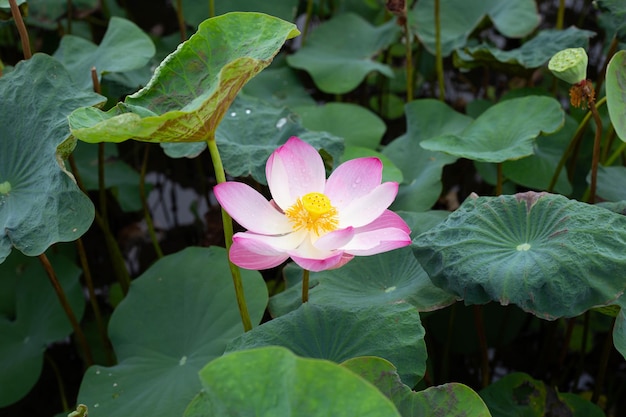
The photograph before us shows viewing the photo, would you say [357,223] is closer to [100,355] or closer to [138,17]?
[100,355]

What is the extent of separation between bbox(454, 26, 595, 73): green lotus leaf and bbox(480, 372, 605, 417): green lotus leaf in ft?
2.25

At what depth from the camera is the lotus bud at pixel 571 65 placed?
1.01 meters

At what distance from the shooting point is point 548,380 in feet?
4.94

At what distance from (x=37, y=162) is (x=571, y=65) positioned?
80cm

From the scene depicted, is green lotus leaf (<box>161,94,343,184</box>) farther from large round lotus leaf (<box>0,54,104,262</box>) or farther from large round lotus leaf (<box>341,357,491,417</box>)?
large round lotus leaf (<box>341,357,491,417</box>)

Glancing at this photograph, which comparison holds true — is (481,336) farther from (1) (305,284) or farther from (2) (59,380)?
(2) (59,380)

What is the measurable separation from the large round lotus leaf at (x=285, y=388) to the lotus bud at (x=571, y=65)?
2.01 ft

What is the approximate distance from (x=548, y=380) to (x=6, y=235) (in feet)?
3.65

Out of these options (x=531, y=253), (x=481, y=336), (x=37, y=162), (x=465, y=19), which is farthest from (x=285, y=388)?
(x=465, y=19)

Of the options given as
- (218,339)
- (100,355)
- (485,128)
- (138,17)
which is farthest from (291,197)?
(138,17)

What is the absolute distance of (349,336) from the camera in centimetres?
91

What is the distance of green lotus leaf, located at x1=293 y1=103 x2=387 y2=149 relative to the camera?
1.62 metres

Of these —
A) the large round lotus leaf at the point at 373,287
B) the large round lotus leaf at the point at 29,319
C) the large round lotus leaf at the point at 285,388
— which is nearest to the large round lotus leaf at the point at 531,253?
the large round lotus leaf at the point at 373,287

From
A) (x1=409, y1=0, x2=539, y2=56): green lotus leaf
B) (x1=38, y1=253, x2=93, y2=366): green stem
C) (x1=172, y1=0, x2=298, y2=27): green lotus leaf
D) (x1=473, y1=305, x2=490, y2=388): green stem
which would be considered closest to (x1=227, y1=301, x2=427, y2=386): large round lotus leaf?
(x1=473, y1=305, x2=490, y2=388): green stem
